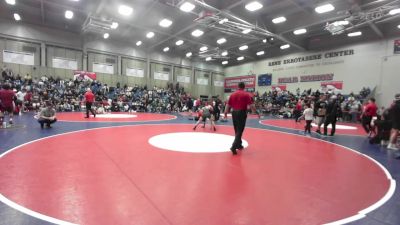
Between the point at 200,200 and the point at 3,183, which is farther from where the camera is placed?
the point at 3,183

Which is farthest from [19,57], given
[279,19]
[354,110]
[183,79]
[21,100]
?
[354,110]

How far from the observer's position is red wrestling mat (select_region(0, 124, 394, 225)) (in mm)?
2590

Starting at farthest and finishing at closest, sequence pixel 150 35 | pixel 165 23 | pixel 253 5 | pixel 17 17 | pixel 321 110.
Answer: pixel 150 35 → pixel 17 17 → pixel 165 23 → pixel 253 5 → pixel 321 110

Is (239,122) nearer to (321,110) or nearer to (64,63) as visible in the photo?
(321,110)

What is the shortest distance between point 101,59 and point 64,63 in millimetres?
3621

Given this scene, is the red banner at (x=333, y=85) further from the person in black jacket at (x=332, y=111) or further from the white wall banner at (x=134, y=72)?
the white wall banner at (x=134, y=72)

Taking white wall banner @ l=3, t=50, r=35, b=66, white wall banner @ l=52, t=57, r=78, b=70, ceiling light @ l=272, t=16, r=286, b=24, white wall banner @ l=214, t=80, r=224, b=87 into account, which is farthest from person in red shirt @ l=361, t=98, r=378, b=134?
white wall banner @ l=214, t=80, r=224, b=87

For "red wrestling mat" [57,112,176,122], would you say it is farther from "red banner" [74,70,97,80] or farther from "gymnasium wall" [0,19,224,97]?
"gymnasium wall" [0,19,224,97]

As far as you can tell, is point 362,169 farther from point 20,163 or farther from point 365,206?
point 20,163

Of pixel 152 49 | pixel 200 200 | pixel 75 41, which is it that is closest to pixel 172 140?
pixel 200 200

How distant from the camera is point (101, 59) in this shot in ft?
83.5

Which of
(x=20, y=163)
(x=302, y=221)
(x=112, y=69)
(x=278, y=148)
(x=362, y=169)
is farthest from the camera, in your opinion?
(x=112, y=69)

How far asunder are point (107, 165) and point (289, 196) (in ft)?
10.3

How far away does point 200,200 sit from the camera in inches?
116
